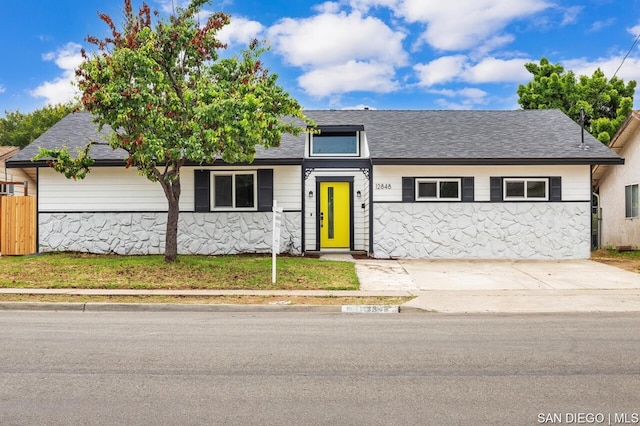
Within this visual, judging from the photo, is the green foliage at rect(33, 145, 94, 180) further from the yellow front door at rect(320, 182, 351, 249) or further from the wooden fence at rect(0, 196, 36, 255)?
the yellow front door at rect(320, 182, 351, 249)

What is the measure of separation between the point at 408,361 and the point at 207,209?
1291cm

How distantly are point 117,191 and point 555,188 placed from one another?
1456cm

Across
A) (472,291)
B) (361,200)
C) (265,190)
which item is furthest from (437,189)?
(472,291)

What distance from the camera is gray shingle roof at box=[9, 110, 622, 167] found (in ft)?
56.4

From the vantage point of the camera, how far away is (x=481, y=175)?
17.6 meters

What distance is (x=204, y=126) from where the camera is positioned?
42.1 feet

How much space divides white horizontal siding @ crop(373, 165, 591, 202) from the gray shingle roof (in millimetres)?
448

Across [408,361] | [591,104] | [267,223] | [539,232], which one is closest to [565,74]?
[591,104]

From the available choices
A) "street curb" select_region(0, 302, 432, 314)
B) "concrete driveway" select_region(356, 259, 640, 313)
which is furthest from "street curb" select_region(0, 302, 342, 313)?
"concrete driveway" select_region(356, 259, 640, 313)

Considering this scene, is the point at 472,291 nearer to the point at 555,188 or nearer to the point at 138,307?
the point at 138,307

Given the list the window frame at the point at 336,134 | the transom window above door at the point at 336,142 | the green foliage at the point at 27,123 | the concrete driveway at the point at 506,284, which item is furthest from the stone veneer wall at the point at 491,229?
the green foliage at the point at 27,123

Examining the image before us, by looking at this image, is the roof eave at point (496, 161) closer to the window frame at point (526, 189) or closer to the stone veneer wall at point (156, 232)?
the window frame at point (526, 189)

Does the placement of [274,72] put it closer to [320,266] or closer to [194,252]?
[320,266]

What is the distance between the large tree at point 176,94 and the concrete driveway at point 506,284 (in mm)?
4865
